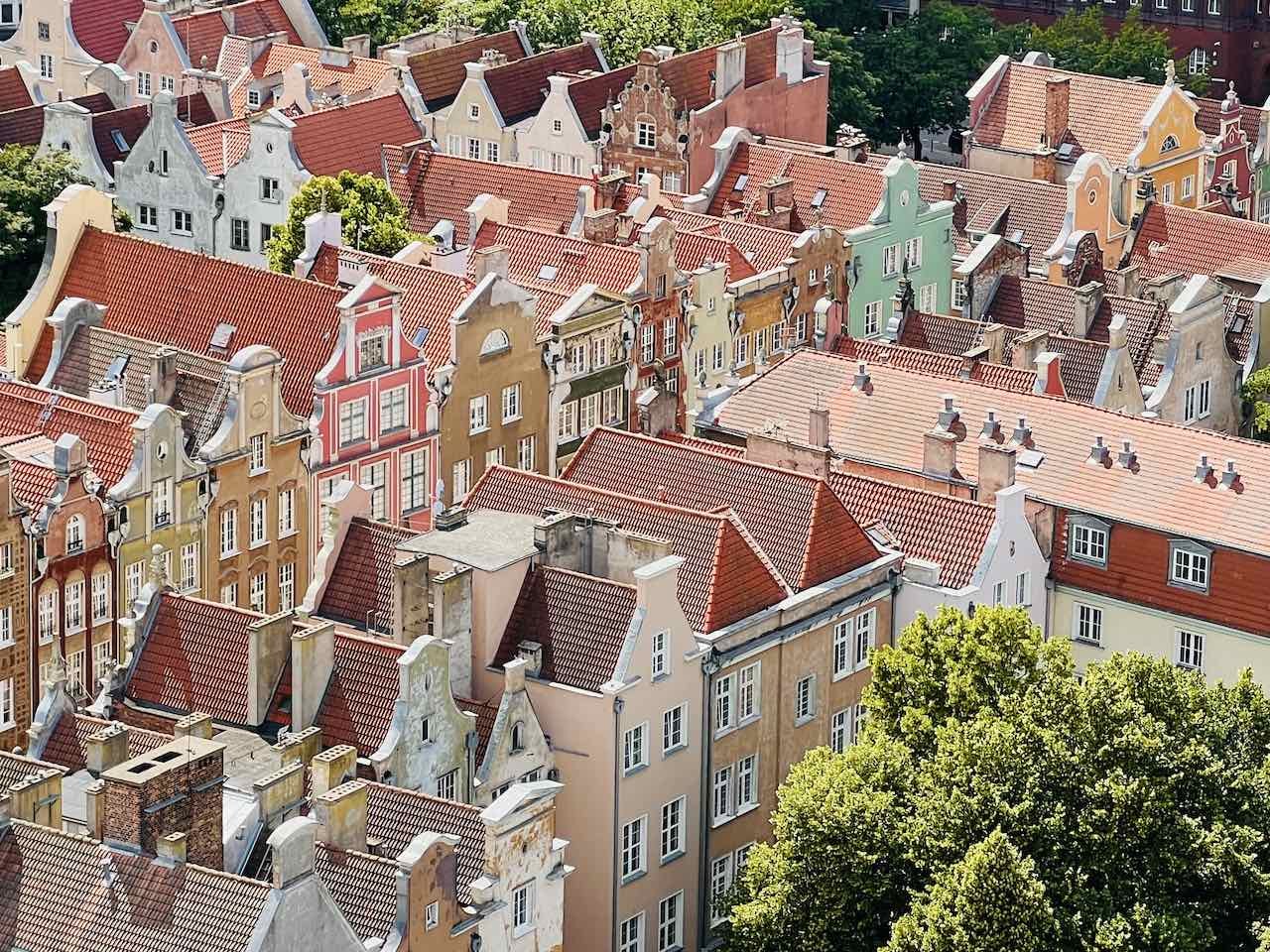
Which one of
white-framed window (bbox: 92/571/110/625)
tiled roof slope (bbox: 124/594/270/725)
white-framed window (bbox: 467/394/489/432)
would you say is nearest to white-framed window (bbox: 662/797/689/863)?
tiled roof slope (bbox: 124/594/270/725)

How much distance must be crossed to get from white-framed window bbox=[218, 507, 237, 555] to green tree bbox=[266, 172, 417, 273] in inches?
1088

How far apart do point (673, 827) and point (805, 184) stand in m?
60.1

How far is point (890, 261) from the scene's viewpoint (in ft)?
504

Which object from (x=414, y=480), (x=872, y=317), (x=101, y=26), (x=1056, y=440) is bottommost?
(x=872, y=317)

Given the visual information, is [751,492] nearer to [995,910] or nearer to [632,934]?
[632,934]

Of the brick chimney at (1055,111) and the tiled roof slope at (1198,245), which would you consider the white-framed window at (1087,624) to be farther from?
the brick chimney at (1055,111)

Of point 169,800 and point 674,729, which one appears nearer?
point 169,800

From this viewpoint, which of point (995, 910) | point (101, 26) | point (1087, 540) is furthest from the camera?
point (101, 26)

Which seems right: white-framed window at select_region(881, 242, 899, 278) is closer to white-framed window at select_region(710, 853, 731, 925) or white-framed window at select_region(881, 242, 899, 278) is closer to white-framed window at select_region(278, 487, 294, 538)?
white-framed window at select_region(278, 487, 294, 538)

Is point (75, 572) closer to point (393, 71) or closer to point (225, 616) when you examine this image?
point (225, 616)

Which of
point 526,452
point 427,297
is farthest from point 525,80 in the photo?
point 526,452

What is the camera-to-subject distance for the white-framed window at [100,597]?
116438 millimetres

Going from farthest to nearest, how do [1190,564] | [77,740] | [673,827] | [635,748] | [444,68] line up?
[444,68]
[1190,564]
[673,827]
[635,748]
[77,740]

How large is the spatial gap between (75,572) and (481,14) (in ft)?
289
